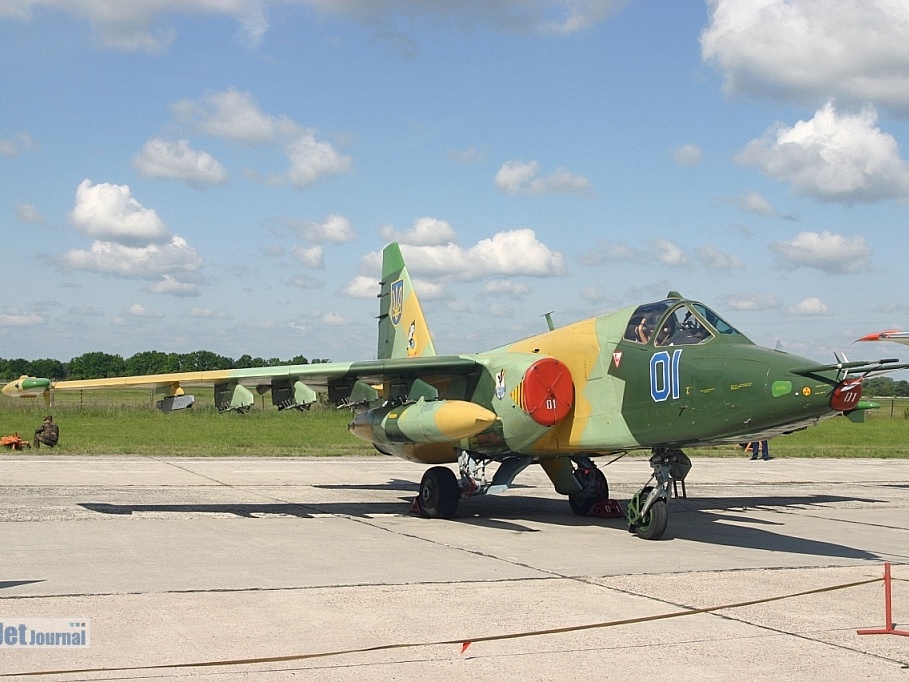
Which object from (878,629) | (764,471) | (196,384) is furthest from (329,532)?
(764,471)

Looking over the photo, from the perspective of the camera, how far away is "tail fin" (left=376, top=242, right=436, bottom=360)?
17469 millimetres

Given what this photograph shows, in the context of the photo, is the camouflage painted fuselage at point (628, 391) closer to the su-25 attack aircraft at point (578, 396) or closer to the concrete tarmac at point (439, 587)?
the su-25 attack aircraft at point (578, 396)

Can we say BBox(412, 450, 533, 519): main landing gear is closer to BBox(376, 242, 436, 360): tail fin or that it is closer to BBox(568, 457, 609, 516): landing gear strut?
BBox(568, 457, 609, 516): landing gear strut

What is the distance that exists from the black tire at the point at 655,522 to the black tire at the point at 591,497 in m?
2.60

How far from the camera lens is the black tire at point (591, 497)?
14.8m

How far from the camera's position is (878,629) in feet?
23.2

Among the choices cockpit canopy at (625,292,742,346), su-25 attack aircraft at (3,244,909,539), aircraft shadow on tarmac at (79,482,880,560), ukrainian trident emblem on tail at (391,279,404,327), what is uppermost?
ukrainian trident emblem on tail at (391,279,404,327)

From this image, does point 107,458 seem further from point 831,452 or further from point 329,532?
point 831,452

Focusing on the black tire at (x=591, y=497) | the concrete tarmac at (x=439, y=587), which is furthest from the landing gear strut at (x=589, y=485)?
the concrete tarmac at (x=439, y=587)

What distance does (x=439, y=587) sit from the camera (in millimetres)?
8641

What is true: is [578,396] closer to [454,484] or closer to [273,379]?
[454,484]

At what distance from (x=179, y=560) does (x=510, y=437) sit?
4.89 meters

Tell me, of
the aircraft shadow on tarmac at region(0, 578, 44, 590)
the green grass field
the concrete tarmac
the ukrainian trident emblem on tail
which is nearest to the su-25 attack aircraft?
the concrete tarmac

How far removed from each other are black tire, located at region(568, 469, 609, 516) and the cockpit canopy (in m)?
3.33
